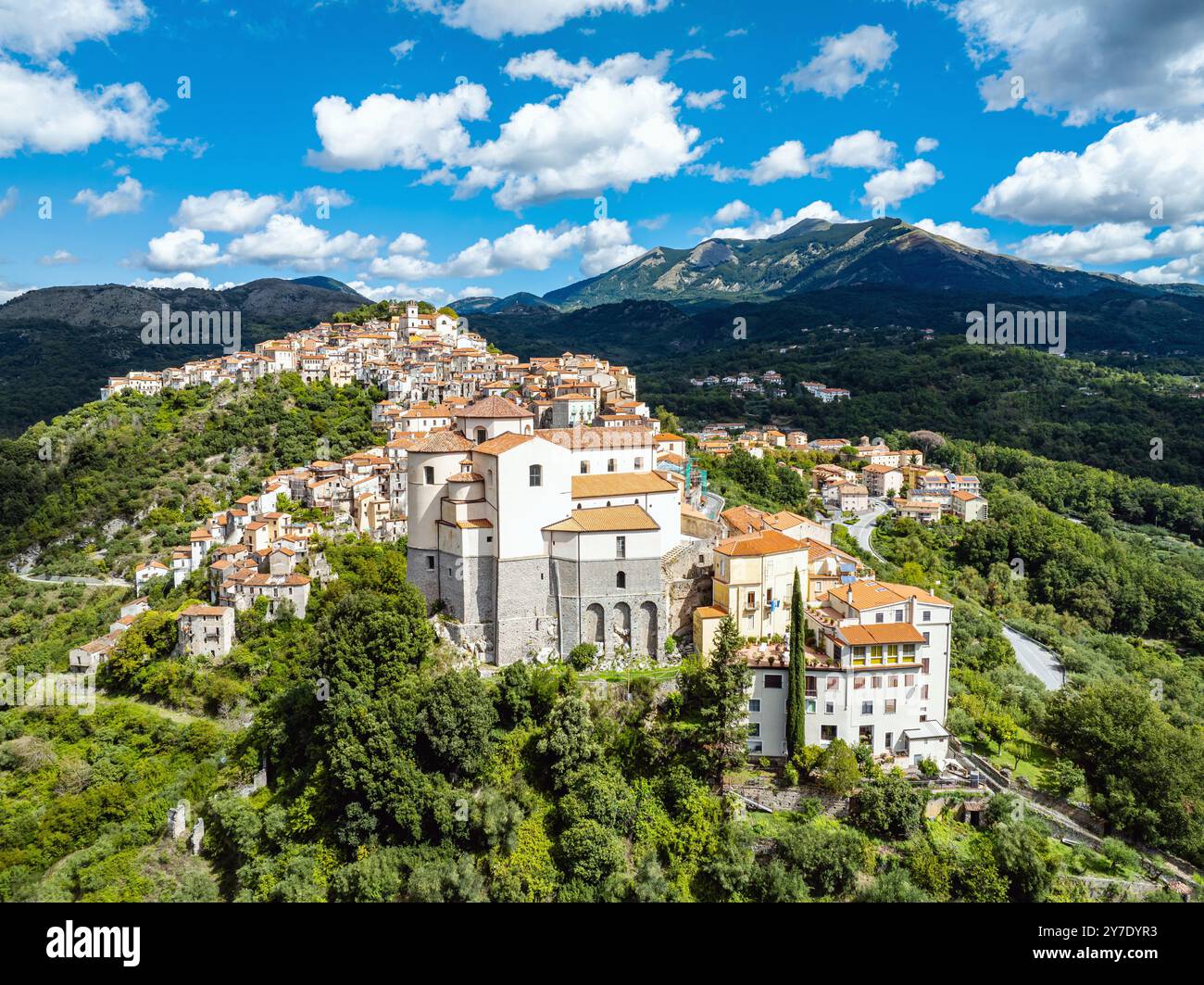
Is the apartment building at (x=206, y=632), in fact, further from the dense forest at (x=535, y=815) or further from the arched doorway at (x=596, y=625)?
the arched doorway at (x=596, y=625)

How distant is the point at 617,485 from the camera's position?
31.5 m

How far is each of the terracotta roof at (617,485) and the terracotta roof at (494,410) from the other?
4.09 meters

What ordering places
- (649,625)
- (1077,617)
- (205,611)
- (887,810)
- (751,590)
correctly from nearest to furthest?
1. (887,810)
2. (751,590)
3. (649,625)
4. (205,611)
5. (1077,617)

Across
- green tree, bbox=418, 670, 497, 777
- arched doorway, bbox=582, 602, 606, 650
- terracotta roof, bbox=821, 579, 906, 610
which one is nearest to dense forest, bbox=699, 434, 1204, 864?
terracotta roof, bbox=821, 579, 906, 610

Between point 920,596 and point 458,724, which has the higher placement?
point 920,596

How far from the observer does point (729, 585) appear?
96.2 feet

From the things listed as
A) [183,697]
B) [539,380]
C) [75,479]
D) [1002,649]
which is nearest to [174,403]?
[75,479]

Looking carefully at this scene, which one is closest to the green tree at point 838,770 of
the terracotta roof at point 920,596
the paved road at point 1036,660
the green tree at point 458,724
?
the terracotta roof at point 920,596

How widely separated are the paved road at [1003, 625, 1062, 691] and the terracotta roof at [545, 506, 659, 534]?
27.9m

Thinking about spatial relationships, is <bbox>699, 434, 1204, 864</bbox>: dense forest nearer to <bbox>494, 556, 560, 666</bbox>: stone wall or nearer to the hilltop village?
the hilltop village

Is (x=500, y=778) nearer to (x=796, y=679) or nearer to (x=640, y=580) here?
(x=640, y=580)

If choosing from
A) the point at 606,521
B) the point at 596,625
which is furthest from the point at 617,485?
the point at 596,625

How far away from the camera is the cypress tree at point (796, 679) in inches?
1020

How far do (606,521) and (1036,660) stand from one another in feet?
115
